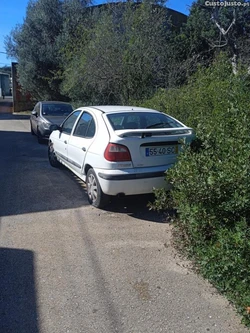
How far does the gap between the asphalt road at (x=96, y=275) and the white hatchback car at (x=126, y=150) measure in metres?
0.52

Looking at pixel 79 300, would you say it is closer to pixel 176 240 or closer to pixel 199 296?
pixel 199 296

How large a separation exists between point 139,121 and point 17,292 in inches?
119

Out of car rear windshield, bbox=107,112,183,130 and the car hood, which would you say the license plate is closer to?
car rear windshield, bbox=107,112,183,130

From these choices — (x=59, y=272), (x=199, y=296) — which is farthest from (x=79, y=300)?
(x=199, y=296)

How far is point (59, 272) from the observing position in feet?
9.82

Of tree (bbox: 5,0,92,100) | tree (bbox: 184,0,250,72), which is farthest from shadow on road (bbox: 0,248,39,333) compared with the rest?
tree (bbox: 5,0,92,100)

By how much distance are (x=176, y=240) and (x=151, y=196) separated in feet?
5.08

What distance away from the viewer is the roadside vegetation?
271cm

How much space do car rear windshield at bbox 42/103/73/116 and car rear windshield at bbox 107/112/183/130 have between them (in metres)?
7.11

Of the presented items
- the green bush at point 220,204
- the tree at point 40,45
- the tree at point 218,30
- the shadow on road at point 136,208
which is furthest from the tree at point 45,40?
the green bush at point 220,204

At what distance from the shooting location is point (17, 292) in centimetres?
268

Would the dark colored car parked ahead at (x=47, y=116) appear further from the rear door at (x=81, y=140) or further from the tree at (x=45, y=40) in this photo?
the tree at (x=45, y=40)

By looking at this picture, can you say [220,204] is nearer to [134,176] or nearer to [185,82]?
[134,176]

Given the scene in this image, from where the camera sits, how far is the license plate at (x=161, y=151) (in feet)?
Answer: 13.5
